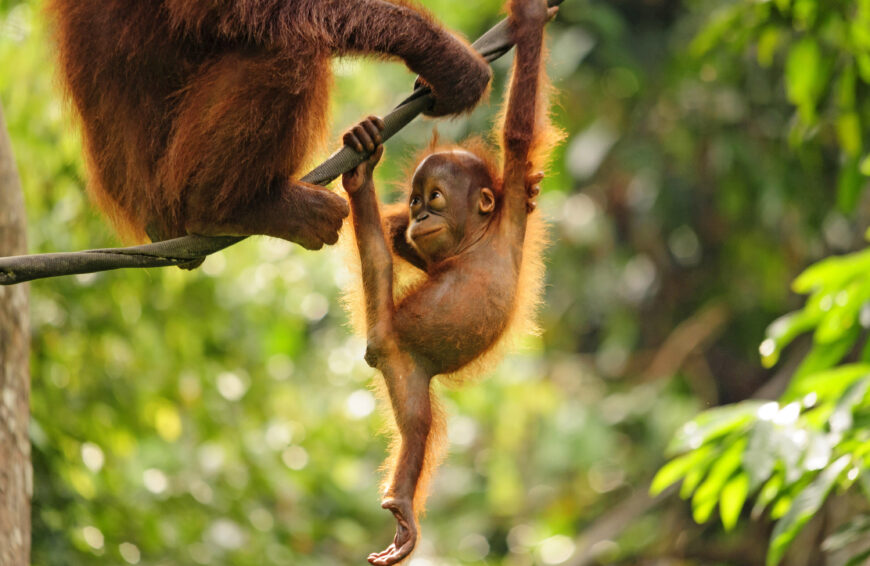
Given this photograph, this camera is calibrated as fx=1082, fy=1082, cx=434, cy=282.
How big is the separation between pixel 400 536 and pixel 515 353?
126cm

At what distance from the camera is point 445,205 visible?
11.0 feet

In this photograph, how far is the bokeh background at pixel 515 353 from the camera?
5.17 metres

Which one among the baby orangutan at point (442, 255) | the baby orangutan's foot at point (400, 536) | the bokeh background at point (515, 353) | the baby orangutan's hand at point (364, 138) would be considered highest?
the baby orangutan's hand at point (364, 138)

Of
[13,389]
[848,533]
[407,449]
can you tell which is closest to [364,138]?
[407,449]

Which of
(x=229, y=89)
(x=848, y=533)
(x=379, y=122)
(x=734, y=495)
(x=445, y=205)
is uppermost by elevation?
(x=229, y=89)

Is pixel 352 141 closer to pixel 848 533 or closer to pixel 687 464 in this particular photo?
pixel 687 464

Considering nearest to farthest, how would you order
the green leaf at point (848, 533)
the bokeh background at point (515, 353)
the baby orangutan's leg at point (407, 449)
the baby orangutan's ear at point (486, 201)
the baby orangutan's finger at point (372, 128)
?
the baby orangutan's leg at point (407, 449) < the baby orangutan's finger at point (372, 128) < the baby orangutan's ear at point (486, 201) < the green leaf at point (848, 533) < the bokeh background at point (515, 353)

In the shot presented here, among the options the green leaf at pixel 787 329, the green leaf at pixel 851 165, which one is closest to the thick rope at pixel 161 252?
the green leaf at pixel 787 329

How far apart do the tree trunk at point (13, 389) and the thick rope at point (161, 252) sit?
3.35 ft

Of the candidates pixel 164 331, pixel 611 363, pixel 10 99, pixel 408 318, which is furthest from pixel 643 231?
pixel 408 318

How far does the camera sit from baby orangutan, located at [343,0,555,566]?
3.03 m

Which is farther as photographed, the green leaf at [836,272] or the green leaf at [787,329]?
the green leaf at [787,329]

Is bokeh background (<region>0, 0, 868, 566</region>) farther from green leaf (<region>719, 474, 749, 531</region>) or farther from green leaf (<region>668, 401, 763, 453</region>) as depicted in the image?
green leaf (<region>719, 474, 749, 531</region>)

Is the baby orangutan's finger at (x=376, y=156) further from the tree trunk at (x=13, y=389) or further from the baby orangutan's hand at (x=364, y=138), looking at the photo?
the tree trunk at (x=13, y=389)
